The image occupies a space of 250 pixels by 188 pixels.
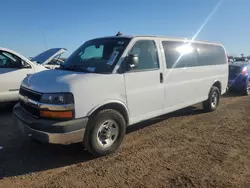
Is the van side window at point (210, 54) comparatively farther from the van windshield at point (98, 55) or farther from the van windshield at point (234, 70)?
the van windshield at point (234, 70)

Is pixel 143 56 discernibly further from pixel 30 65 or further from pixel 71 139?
pixel 30 65

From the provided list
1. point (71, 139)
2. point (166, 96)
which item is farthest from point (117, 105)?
point (166, 96)

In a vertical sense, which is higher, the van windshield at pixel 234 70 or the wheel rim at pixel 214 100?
the van windshield at pixel 234 70

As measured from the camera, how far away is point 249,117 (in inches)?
286

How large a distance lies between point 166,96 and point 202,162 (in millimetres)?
1725

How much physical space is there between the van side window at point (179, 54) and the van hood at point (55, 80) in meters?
1.95

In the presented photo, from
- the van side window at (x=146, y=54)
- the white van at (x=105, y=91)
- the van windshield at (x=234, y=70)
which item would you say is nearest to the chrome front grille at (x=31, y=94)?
the white van at (x=105, y=91)

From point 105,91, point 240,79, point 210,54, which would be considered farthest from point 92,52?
point 240,79

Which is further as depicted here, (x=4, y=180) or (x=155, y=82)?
(x=155, y=82)

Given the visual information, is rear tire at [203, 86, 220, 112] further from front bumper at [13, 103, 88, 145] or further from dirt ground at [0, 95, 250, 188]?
front bumper at [13, 103, 88, 145]

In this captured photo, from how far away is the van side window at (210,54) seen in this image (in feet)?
22.7

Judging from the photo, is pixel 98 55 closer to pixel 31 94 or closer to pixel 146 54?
pixel 146 54

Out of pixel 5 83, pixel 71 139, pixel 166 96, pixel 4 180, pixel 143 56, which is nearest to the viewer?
pixel 4 180

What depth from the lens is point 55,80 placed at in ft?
13.1
